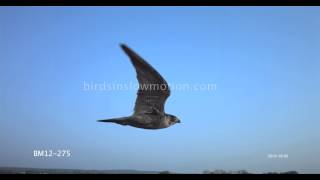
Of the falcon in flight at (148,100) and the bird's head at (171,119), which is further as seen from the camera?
the bird's head at (171,119)

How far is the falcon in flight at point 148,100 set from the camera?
13.3 feet

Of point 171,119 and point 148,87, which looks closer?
point 148,87

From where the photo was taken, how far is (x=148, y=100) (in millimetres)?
4285

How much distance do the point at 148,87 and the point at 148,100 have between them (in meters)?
0.15

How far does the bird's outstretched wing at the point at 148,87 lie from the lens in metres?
4.05

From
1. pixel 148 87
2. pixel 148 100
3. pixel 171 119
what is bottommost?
pixel 171 119

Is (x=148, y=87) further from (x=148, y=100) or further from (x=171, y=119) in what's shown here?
(x=171, y=119)

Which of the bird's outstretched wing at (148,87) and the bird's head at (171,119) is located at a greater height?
the bird's outstretched wing at (148,87)

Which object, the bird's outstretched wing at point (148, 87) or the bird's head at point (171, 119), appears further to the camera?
the bird's head at point (171, 119)

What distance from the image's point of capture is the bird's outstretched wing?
4047 mm

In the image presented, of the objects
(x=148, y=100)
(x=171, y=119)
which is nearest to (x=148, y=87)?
(x=148, y=100)
